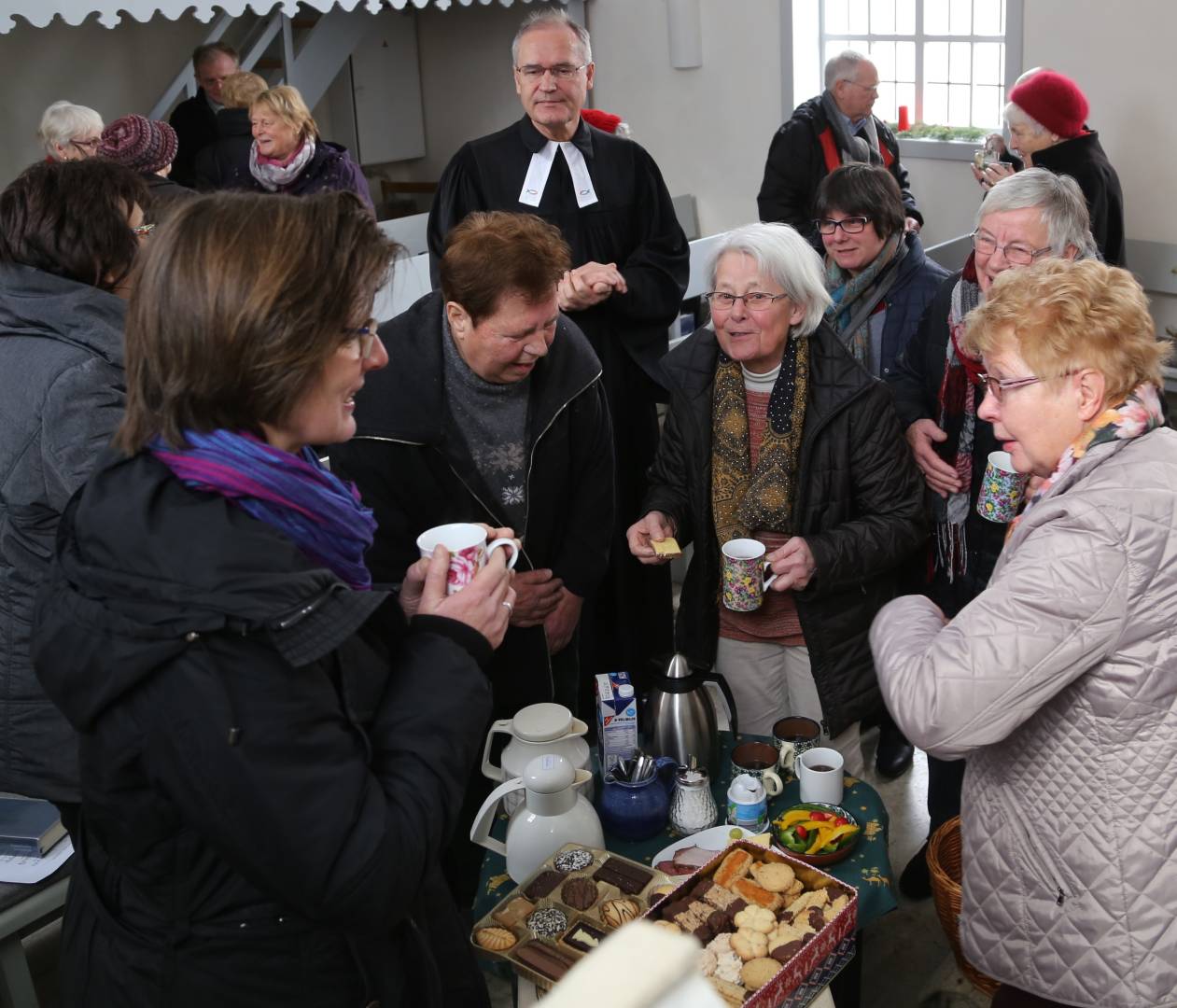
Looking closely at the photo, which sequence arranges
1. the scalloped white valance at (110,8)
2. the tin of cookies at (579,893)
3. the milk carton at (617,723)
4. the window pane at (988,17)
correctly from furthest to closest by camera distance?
the window pane at (988,17) < the scalloped white valance at (110,8) < the milk carton at (617,723) < the tin of cookies at (579,893)

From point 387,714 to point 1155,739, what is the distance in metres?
1.09

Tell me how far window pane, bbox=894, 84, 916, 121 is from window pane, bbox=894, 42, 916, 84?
2.0 inches

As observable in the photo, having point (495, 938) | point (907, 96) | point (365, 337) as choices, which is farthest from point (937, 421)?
point (907, 96)

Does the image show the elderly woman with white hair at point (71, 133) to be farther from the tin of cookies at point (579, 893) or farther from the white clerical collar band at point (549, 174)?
the tin of cookies at point (579, 893)

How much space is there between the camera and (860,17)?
8250 mm

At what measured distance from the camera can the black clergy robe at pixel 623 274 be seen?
3746 millimetres

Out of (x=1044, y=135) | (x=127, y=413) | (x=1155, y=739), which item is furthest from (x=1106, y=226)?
(x=127, y=413)

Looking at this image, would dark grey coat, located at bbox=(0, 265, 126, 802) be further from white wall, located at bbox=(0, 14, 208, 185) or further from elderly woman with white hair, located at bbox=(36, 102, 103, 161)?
white wall, located at bbox=(0, 14, 208, 185)

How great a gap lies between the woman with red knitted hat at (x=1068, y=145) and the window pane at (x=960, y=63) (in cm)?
254

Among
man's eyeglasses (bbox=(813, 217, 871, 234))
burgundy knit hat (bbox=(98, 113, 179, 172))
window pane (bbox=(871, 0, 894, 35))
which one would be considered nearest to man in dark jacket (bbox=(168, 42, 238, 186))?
burgundy knit hat (bbox=(98, 113, 179, 172))

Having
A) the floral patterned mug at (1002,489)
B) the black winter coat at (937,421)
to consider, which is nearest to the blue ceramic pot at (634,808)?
the floral patterned mug at (1002,489)

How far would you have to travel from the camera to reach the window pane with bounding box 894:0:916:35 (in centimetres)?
805

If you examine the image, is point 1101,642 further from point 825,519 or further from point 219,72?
point 219,72

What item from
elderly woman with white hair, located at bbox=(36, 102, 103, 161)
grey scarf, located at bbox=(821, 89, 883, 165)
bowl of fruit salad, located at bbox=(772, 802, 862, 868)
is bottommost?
bowl of fruit salad, located at bbox=(772, 802, 862, 868)
